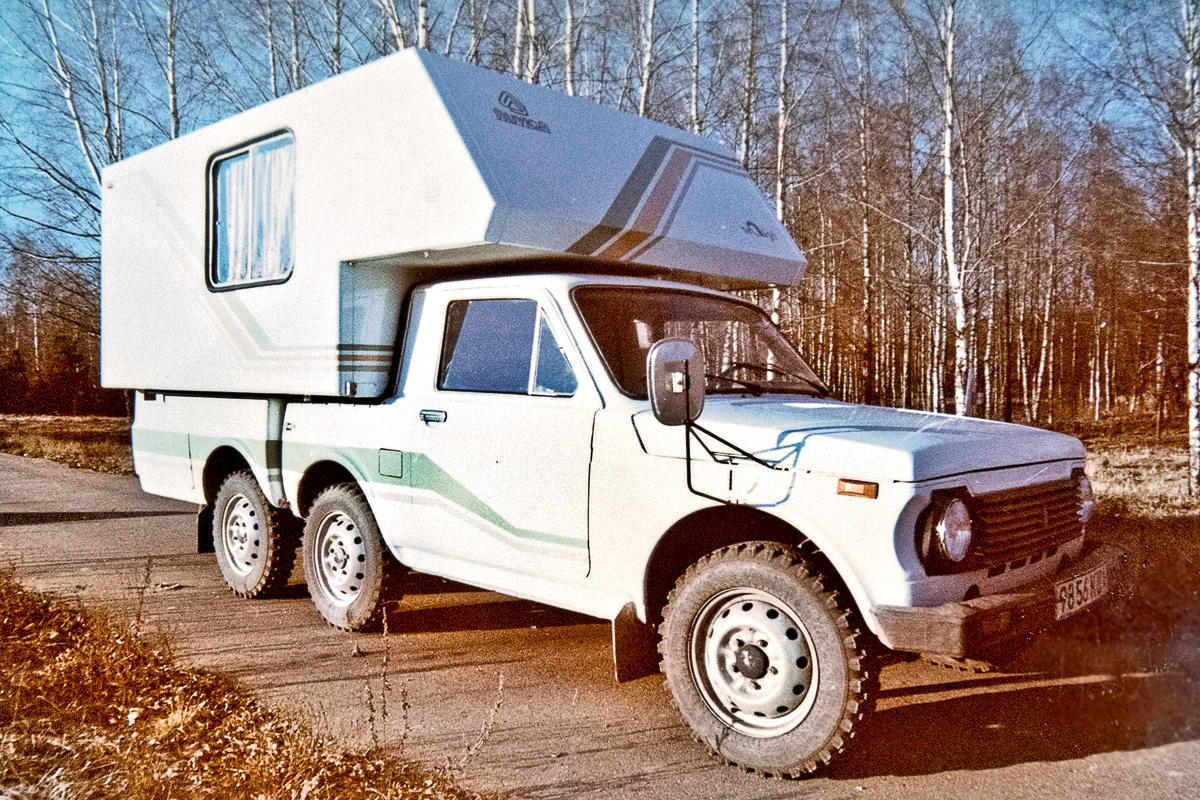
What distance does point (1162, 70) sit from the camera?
11.8 metres

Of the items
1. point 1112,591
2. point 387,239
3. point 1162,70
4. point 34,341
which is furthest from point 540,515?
point 34,341

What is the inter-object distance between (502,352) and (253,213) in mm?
2566

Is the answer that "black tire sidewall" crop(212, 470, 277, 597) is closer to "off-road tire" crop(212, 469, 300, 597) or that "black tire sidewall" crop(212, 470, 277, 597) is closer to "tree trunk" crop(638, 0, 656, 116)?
"off-road tire" crop(212, 469, 300, 597)

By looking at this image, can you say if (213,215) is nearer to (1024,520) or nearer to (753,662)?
(753,662)

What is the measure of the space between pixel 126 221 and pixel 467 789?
6118mm

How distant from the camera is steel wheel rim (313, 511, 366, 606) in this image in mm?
5461

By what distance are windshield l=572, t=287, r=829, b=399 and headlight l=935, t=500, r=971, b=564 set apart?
1.24 metres

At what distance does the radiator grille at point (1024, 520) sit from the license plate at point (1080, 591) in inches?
7.0

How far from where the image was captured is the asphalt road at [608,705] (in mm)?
3551

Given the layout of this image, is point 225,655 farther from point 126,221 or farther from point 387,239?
point 126,221

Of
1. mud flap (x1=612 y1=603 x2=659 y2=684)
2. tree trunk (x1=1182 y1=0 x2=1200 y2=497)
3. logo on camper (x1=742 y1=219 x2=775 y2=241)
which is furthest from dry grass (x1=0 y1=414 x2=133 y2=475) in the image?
tree trunk (x1=1182 y1=0 x2=1200 y2=497)

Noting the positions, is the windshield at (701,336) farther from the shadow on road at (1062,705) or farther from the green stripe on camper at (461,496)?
the shadow on road at (1062,705)

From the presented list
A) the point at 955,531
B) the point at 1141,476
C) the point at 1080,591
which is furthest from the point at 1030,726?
the point at 1141,476

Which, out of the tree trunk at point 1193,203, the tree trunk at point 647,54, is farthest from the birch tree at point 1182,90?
the tree trunk at point 647,54
